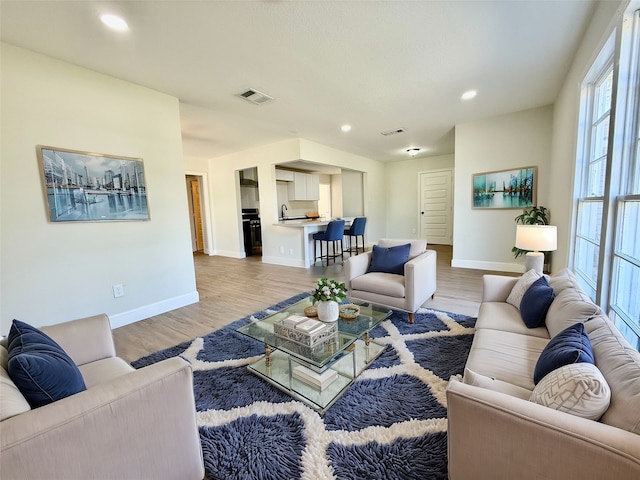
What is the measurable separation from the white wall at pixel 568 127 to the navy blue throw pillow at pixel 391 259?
1.66 metres

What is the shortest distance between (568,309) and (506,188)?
3607 millimetres

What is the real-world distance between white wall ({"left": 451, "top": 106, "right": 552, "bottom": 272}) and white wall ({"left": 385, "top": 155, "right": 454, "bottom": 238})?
2965 millimetres

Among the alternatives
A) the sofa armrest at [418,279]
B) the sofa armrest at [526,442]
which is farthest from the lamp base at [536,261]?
the sofa armrest at [526,442]

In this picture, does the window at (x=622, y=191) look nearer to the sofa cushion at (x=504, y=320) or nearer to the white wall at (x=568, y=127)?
the white wall at (x=568, y=127)

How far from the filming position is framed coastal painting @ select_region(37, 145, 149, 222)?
2.40m

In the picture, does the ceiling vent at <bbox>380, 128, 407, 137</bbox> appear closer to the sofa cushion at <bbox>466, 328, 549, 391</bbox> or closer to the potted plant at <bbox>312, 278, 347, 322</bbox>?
the potted plant at <bbox>312, 278, 347, 322</bbox>

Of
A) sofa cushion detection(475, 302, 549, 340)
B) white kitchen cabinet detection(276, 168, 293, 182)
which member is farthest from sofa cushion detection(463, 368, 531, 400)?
white kitchen cabinet detection(276, 168, 293, 182)

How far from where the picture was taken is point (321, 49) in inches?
91.0

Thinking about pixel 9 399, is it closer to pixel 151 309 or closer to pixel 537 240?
pixel 151 309

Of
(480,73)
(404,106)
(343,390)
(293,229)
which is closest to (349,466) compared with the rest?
(343,390)

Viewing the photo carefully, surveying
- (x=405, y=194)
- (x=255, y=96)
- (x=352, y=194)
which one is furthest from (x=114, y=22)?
(x=405, y=194)

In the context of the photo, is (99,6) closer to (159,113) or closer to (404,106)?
(159,113)

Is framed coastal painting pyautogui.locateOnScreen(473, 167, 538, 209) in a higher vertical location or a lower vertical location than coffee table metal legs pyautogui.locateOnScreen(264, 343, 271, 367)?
higher

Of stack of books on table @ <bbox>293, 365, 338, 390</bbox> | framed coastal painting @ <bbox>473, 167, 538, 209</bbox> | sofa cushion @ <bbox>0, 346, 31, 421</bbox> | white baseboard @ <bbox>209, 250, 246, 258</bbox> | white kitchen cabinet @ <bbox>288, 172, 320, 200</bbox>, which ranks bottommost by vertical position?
stack of books on table @ <bbox>293, 365, 338, 390</bbox>
